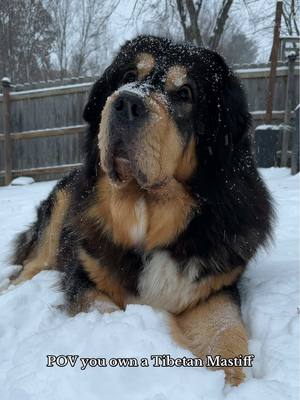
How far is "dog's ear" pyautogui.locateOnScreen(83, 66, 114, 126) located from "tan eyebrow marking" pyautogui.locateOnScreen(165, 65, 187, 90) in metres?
0.51

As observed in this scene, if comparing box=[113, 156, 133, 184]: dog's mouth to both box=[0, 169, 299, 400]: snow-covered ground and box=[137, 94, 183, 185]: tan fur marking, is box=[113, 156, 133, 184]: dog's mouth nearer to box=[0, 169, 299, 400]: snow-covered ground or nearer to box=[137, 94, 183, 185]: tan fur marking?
box=[137, 94, 183, 185]: tan fur marking

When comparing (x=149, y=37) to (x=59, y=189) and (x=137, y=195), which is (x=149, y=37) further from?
(x=59, y=189)

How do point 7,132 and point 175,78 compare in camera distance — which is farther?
point 7,132

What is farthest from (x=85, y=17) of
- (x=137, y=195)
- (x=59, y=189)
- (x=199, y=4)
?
(x=137, y=195)

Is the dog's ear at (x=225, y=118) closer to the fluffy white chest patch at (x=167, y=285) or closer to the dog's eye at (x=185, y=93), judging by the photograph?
the dog's eye at (x=185, y=93)

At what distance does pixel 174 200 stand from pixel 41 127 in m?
9.71

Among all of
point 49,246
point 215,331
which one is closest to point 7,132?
point 49,246

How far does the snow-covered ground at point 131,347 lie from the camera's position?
63.9 inches

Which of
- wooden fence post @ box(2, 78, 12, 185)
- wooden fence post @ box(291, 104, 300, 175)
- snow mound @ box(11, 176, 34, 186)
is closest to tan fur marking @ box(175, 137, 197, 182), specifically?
wooden fence post @ box(291, 104, 300, 175)

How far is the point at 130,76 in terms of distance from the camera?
267 centimetres

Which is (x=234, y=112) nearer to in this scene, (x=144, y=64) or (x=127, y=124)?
(x=144, y=64)

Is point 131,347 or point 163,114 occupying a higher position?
point 163,114

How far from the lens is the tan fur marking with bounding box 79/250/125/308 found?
2566mm

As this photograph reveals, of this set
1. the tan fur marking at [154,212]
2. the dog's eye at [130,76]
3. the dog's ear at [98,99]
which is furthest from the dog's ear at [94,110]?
the tan fur marking at [154,212]
